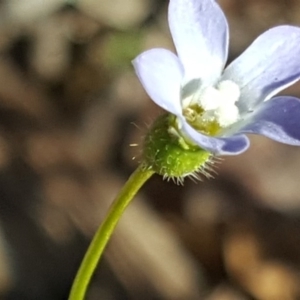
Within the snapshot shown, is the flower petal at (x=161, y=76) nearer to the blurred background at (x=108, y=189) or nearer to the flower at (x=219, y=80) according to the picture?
the flower at (x=219, y=80)

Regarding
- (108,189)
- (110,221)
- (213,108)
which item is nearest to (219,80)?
(213,108)

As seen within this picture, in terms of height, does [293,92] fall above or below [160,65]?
below

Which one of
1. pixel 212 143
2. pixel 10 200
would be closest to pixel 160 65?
pixel 212 143

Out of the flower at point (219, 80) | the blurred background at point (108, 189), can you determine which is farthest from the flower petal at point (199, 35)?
the blurred background at point (108, 189)

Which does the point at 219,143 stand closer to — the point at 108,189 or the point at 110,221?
the point at 110,221

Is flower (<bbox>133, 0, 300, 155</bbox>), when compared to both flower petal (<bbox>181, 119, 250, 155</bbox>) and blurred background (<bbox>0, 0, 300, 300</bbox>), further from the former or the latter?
blurred background (<bbox>0, 0, 300, 300</bbox>)

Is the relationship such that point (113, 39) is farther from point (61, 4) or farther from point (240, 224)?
point (240, 224)
